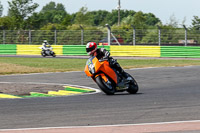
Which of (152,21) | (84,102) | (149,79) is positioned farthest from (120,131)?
(152,21)

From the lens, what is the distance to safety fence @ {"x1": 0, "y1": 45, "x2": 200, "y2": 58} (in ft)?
105

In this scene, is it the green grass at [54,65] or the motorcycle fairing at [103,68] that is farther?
the green grass at [54,65]

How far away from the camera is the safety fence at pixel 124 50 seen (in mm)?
32000

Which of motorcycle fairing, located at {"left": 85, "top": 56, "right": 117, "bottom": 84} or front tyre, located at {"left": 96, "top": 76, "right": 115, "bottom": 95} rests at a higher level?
motorcycle fairing, located at {"left": 85, "top": 56, "right": 117, "bottom": 84}

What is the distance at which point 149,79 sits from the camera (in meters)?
16.0

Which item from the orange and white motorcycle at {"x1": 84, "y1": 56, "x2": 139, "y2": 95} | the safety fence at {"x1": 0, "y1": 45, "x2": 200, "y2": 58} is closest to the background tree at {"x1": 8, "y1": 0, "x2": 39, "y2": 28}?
the safety fence at {"x1": 0, "y1": 45, "x2": 200, "y2": 58}

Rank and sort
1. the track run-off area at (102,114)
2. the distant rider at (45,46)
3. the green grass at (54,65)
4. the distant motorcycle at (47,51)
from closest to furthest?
the track run-off area at (102,114) → the green grass at (54,65) → the distant motorcycle at (47,51) → the distant rider at (45,46)

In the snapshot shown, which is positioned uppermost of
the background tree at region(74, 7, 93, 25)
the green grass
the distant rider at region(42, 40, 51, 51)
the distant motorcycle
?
the background tree at region(74, 7, 93, 25)

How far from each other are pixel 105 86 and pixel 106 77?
217 millimetres

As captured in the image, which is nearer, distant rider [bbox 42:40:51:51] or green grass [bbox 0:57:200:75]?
green grass [bbox 0:57:200:75]

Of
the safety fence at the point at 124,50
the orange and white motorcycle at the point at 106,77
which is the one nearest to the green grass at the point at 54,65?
the safety fence at the point at 124,50

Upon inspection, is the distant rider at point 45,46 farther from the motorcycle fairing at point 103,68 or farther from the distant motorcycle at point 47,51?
A: the motorcycle fairing at point 103,68

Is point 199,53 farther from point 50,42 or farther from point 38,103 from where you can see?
point 38,103

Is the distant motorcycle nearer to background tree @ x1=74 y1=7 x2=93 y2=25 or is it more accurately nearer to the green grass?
the green grass
